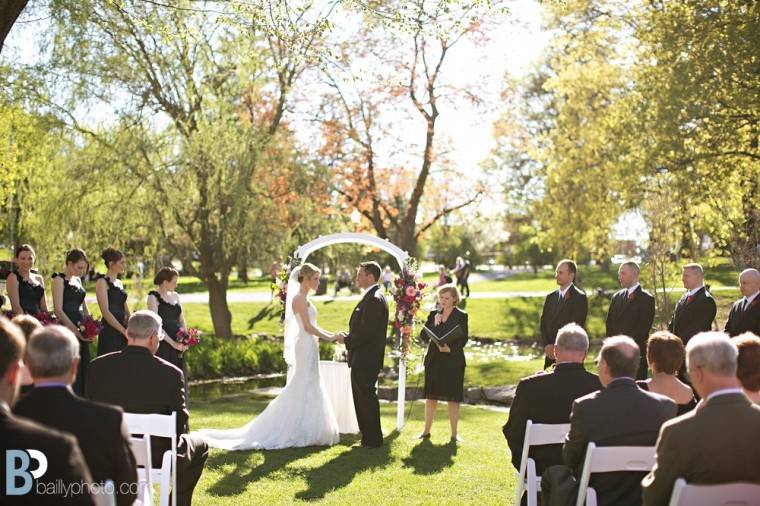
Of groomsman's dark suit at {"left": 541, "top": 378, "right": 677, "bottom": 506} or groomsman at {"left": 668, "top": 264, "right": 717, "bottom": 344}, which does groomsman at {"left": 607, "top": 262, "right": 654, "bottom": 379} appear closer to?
groomsman at {"left": 668, "top": 264, "right": 717, "bottom": 344}

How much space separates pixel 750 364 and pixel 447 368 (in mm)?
6170

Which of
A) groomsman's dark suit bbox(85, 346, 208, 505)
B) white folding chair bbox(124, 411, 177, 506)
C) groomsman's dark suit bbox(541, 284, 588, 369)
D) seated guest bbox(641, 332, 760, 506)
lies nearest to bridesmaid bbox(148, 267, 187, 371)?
groomsman's dark suit bbox(85, 346, 208, 505)

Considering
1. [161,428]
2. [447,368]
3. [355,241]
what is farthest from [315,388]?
[161,428]

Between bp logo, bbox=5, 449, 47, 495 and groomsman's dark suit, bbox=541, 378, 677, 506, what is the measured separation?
10.2 feet

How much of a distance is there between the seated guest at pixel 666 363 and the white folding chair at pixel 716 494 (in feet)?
6.67

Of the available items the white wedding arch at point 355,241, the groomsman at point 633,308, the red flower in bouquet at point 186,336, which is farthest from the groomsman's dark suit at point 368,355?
the groomsman at point 633,308

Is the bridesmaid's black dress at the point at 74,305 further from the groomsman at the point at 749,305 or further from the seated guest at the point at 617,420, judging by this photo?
the groomsman at the point at 749,305

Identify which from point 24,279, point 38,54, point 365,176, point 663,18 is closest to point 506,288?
point 365,176

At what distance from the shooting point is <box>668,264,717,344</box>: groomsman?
35.7 ft

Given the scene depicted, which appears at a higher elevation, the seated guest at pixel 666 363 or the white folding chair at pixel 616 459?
the seated guest at pixel 666 363

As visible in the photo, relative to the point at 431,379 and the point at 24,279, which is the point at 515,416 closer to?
the point at 431,379

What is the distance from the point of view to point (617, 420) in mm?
5117

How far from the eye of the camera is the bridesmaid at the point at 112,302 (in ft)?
35.0

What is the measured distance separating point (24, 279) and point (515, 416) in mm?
6884
